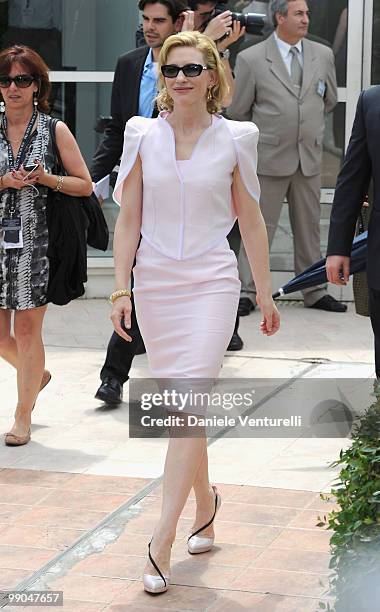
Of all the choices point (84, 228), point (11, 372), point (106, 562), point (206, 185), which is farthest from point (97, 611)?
point (11, 372)

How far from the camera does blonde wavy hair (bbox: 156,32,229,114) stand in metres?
4.71

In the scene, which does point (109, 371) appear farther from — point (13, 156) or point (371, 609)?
point (371, 609)

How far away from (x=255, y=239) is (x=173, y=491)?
966mm

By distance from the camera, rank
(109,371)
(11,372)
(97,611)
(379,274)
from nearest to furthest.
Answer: (97,611) < (379,274) < (109,371) < (11,372)

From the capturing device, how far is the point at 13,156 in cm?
615

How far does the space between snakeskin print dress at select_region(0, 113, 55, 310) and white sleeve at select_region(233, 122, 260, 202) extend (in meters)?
1.69

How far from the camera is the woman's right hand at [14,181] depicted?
5988mm

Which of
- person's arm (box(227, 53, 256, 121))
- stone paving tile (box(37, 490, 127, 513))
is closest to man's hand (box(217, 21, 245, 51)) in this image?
person's arm (box(227, 53, 256, 121))

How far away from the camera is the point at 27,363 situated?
6.30 meters

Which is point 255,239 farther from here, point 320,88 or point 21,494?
point 320,88

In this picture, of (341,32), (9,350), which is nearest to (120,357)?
(9,350)

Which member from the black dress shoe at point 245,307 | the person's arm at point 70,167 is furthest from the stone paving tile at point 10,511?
the black dress shoe at point 245,307

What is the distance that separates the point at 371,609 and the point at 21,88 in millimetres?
3755

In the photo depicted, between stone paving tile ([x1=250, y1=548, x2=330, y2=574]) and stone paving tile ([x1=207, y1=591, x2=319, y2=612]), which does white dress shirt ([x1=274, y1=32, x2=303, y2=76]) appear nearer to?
stone paving tile ([x1=250, y1=548, x2=330, y2=574])
